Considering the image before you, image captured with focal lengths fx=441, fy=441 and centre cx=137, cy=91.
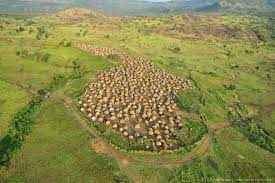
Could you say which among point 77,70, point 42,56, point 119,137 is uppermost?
point 42,56

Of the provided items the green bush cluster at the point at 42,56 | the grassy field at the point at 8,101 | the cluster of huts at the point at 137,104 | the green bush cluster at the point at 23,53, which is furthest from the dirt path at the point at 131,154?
the green bush cluster at the point at 23,53

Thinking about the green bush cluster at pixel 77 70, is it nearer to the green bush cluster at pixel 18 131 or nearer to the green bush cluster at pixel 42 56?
the green bush cluster at pixel 42 56

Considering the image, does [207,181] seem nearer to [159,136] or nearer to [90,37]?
[159,136]

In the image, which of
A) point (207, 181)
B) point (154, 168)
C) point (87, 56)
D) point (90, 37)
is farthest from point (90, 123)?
point (90, 37)

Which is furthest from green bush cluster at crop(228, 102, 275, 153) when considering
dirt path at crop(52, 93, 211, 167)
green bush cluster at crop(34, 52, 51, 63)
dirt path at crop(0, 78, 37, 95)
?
green bush cluster at crop(34, 52, 51, 63)

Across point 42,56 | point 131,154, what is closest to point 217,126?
point 131,154

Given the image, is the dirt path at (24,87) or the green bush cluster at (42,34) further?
the green bush cluster at (42,34)

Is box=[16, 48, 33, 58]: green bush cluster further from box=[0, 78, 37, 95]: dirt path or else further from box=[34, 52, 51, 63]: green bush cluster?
box=[0, 78, 37, 95]: dirt path

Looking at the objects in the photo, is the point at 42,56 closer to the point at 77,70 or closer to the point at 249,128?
the point at 77,70
